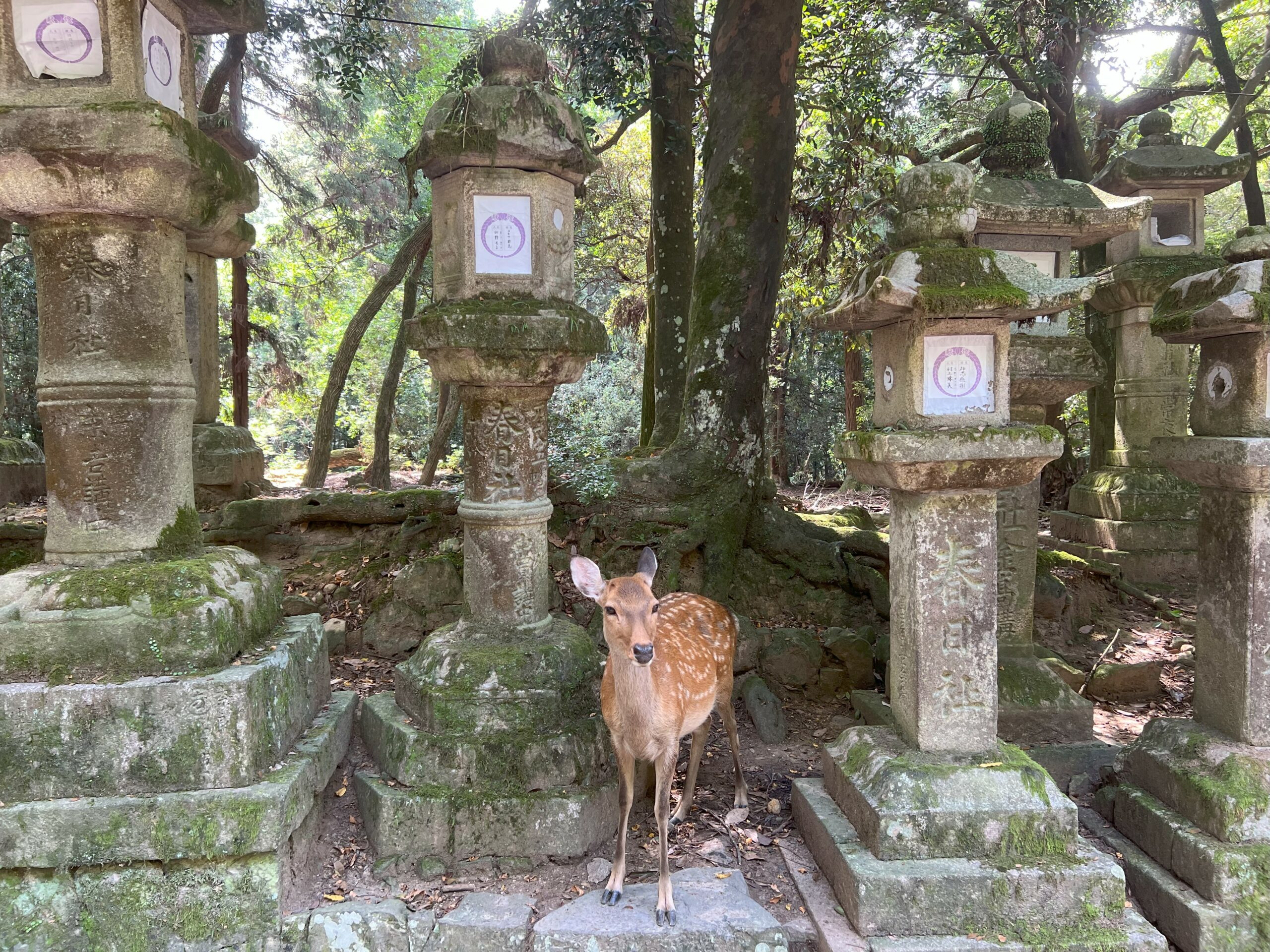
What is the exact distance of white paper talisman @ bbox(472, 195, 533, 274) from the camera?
12.9 ft

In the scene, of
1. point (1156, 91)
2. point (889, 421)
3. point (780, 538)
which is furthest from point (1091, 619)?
point (1156, 91)

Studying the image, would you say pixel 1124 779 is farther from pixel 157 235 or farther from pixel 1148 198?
pixel 157 235

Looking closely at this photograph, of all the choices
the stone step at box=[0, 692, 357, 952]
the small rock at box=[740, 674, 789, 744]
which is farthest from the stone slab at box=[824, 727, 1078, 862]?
the stone step at box=[0, 692, 357, 952]

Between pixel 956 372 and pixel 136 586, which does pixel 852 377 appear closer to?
pixel 956 372

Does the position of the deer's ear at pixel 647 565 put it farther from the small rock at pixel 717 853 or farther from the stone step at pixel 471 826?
the small rock at pixel 717 853

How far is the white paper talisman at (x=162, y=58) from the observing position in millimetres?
3484

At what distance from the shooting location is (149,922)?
305 centimetres

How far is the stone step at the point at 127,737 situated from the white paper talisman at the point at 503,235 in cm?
217

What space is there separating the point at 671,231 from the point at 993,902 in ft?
21.8

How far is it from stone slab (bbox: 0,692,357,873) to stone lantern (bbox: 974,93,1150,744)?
3847mm

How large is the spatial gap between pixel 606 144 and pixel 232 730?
8259 mm

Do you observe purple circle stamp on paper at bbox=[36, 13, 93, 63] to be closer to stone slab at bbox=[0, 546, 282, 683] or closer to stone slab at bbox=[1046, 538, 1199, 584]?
stone slab at bbox=[0, 546, 282, 683]

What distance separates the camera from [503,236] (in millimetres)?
3953

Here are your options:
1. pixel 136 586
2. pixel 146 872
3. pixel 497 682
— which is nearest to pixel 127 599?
pixel 136 586
